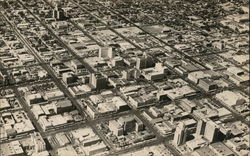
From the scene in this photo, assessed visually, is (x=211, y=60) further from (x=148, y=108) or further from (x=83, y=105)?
(x=83, y=105)

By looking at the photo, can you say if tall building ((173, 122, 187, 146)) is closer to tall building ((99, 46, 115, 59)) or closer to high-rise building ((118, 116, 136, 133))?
high-rise building ((118, 116, 136, 133))

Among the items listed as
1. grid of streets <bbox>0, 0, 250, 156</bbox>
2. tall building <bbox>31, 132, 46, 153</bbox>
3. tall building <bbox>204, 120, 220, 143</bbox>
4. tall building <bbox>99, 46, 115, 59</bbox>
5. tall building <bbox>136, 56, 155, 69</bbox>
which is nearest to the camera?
tall building <bbox>31, 132, 46, 153</bbox>

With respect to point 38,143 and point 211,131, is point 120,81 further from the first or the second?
point 38,143

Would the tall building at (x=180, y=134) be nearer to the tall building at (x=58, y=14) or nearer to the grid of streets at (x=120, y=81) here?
the grid of streets at (x=120, y=81)

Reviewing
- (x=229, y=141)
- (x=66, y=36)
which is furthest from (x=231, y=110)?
(x=66, y=36)

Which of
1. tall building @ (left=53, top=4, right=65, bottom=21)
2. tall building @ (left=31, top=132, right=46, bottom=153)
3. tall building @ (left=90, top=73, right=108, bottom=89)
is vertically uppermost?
tall building @ (left=53, top=4, right=65, bottom=21)

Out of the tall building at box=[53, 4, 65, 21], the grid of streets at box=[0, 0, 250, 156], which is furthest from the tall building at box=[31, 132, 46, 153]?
the tall building at box=[53, 4, 65, 21]

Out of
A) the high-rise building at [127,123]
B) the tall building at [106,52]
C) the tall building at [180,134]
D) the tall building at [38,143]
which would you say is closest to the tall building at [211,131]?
the tall building at [180,134]
